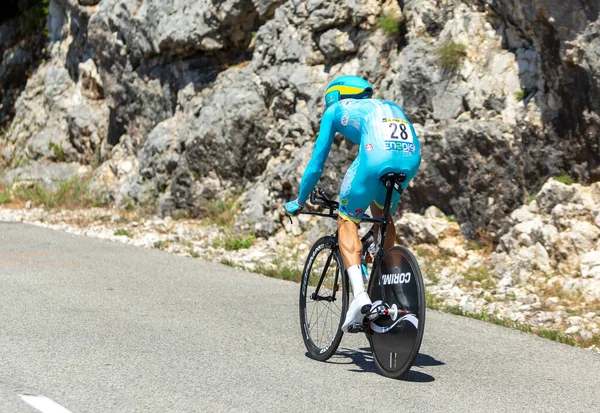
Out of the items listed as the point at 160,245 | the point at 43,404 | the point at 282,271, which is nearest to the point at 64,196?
the point at 160,245

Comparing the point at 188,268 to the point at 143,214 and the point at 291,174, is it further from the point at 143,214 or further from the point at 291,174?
the point at 143,214

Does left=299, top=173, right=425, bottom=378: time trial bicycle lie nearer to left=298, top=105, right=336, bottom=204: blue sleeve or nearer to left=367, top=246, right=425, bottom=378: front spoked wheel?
left=367, top=246, right=425, bottom=378: front spoked wheel

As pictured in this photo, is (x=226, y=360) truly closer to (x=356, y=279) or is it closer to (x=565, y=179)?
(x=356, y=279)

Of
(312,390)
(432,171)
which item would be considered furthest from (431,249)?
(312,390)

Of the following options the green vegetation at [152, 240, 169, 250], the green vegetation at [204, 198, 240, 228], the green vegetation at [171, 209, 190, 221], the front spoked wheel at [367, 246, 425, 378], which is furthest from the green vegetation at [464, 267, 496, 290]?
the green vegetation at [171, 209, 190, 221]

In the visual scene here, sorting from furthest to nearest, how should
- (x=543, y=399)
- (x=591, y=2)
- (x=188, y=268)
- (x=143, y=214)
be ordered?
(x=143, y=214) → (x=188, y=268) → (x=591, y=2) → (x=543, y=399)

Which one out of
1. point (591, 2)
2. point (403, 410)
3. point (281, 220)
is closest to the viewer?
point (403, 410)

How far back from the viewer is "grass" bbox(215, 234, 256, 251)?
497 inches

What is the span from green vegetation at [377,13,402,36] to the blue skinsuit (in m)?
7.75

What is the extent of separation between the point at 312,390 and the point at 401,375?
644mm

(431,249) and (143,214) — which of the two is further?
(143,214)

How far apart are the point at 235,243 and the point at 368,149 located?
7090 mm

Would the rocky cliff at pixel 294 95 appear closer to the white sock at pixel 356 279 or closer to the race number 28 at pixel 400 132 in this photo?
the race number 28 at pixel 400 132

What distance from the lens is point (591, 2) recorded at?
9.45m
